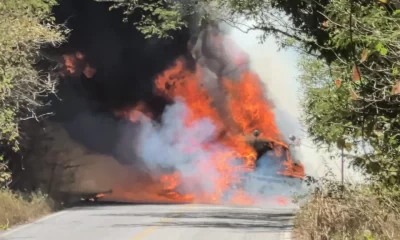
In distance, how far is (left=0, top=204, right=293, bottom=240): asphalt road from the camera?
59.5ft

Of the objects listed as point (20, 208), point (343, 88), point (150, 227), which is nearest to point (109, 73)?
point (20, 208)

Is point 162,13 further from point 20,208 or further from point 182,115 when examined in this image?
point 182,115

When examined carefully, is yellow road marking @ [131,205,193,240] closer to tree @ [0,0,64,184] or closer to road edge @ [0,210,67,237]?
road edge @ [0,210,67,237]

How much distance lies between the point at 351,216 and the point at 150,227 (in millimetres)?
7340

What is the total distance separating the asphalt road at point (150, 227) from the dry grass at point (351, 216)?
8.64ft

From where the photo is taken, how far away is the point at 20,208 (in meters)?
23.6

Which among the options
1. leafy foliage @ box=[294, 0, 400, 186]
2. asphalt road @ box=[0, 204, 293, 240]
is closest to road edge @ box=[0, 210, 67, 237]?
asphalt road @ box=[0, 204, 293, 240]

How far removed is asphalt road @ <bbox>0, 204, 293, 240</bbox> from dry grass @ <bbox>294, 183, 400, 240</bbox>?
263 cm

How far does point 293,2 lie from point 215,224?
745 cm

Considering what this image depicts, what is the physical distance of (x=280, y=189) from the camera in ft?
159

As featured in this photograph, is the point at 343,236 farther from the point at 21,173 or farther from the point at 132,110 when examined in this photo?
the point at 132,110

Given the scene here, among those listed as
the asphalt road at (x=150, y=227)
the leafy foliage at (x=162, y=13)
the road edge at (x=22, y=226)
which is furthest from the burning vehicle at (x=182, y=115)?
the asphalt road at (x=150, y=227)

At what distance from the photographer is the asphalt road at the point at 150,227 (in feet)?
59.5

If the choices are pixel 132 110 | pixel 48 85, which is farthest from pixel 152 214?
pixel 132 110
